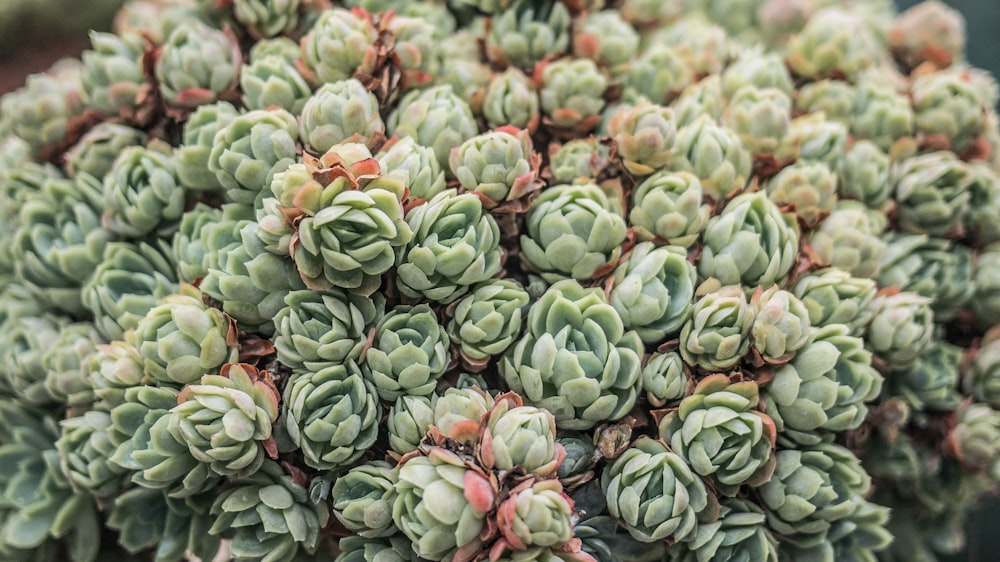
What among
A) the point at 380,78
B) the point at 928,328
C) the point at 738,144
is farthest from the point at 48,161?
the point at 928,328

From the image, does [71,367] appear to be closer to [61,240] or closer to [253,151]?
[61,240]

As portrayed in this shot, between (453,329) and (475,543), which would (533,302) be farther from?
(475,543)

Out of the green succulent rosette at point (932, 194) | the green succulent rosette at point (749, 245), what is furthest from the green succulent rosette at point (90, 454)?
the green succulent rosette at point (932, 194)

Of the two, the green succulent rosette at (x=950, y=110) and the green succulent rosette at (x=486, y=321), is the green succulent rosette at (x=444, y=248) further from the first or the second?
the green succulent rosette at (x=950, y=110)

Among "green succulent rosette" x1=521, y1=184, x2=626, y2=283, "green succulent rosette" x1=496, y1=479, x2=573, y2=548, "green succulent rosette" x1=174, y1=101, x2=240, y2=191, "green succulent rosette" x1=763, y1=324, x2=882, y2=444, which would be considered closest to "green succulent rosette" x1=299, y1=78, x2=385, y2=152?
"green succulent rosette" x1=174, y1=101, x2=240, y2=191

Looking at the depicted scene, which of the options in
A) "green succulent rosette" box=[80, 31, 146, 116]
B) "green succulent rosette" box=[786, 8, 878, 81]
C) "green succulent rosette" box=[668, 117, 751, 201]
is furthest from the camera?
"green succulent rosette" box=[786, 8, 878, 81]

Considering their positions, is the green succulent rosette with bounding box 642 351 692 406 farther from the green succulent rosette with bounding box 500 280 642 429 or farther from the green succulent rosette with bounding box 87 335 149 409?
the green succulent rosette with bounding box 87 335 149 409

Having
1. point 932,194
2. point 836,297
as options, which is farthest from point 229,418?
point 932,194
